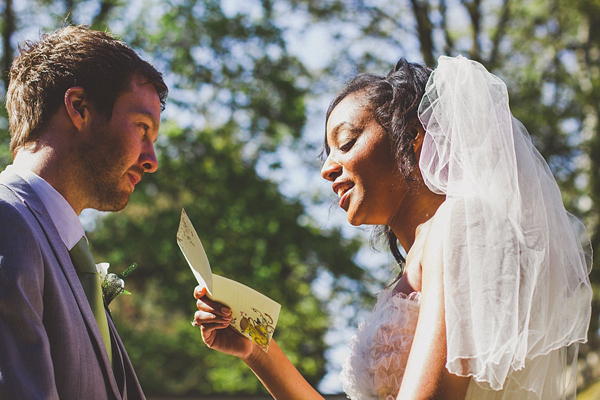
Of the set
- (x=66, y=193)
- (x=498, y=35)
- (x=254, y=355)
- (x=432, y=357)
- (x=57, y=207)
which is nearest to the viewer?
(x=432, y=357)

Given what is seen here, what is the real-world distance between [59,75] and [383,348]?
5.15 ft

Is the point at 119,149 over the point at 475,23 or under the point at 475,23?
over

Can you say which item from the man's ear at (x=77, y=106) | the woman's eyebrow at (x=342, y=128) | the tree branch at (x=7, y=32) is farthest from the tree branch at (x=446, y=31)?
the man's ear at (x=77, y=106)

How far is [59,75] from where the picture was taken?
2420mm

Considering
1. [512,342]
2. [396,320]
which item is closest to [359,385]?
[396,320]

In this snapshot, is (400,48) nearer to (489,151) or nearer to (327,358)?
(327,358)

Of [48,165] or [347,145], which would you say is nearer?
[48,165]

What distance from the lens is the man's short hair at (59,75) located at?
2.40 meters

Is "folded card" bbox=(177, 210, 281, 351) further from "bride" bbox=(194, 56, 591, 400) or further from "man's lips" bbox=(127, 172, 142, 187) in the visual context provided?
"man's lips" bbox=(127, 172, 142, 187)

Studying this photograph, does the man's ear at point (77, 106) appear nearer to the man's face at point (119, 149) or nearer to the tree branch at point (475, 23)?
the man's face at point (119, 149)

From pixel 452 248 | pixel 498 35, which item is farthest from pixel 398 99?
pixel 498 35

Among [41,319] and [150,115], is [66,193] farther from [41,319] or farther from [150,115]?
[41,319]

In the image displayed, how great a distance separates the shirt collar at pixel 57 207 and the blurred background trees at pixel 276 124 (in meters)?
9.63

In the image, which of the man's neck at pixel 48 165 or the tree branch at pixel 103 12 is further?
the tree branch at pixel 103 12
